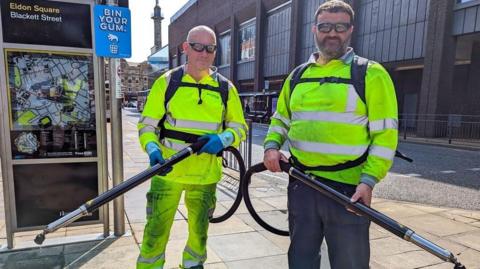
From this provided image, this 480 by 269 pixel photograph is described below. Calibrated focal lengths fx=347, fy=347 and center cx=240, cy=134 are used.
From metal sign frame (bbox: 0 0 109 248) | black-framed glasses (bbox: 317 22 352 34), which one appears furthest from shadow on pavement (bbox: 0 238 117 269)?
black-framed glasses (bbox: 317 22 352 34)

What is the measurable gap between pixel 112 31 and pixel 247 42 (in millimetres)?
30890

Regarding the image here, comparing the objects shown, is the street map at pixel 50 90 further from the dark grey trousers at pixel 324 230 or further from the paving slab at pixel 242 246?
the dark grey trousers at pixel 324 230

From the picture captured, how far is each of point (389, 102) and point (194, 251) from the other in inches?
70.7

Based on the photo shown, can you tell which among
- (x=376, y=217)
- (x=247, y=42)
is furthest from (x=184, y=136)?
(x=247, y=42)

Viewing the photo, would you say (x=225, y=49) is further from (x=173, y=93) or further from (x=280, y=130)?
(x=280, y=130)

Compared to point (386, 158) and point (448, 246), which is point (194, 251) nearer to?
point (386, 158)

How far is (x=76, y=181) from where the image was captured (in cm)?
347

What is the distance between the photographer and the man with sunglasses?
2508 millimetres

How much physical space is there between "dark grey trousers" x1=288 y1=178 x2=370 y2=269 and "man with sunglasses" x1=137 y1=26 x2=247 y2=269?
675 mm

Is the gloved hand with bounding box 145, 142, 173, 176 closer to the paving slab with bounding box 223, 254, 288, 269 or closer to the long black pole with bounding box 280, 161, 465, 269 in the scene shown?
the long black pole with bounding box 280, 161, 465, 269

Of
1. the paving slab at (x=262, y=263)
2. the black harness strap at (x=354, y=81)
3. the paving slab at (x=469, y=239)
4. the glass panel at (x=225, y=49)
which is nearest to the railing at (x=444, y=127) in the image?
the paving slab at (x=469, y=239)

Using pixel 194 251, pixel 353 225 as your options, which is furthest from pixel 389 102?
pixel 194 251

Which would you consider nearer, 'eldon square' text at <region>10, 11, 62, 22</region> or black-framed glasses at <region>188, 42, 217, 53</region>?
black-framed glasses at <region>188, 42, 217, 53</region>

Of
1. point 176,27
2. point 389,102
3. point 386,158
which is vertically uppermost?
point 176,27
